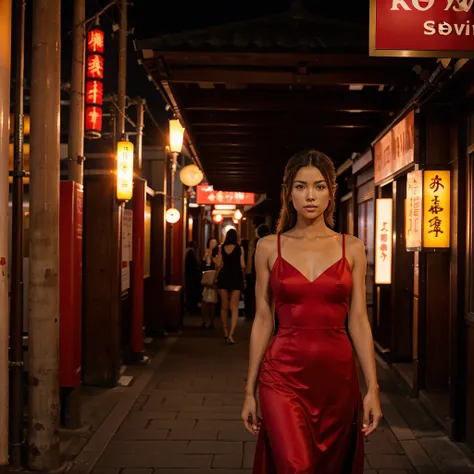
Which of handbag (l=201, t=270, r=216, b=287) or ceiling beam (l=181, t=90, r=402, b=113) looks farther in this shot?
handbag (l=201, t=270, r=216, b=287)

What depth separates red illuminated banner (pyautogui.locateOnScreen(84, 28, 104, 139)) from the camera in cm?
1047

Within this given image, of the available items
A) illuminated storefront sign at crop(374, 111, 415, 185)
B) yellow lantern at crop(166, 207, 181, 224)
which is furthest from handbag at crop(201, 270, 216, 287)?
illuminated storefront sign at crop(374, 111, 415, 185)

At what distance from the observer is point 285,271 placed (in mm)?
3754

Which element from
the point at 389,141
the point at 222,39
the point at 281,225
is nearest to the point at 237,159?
the point at 389,141

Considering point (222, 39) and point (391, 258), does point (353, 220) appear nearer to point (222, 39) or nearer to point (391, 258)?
point (391, 258)

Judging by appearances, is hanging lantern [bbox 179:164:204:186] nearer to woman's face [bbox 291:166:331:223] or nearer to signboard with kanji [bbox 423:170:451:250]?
signboard with kanji [bbox 423:170:451:250]

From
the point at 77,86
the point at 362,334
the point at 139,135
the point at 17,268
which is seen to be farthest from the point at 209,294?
the point at 362,334

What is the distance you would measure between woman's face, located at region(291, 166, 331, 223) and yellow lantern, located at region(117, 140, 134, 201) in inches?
231

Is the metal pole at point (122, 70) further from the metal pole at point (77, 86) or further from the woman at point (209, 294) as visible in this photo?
the woman at point (209, 294)

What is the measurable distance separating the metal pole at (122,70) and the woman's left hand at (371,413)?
6968mm

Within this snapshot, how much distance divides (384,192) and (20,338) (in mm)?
7431

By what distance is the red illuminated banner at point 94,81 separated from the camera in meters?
10.5

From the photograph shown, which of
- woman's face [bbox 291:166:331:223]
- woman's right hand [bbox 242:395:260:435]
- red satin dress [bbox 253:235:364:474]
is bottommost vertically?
woman's right hand [bbox 242:395:260:435]

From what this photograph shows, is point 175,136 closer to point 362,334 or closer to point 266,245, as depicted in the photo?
point 266,245
